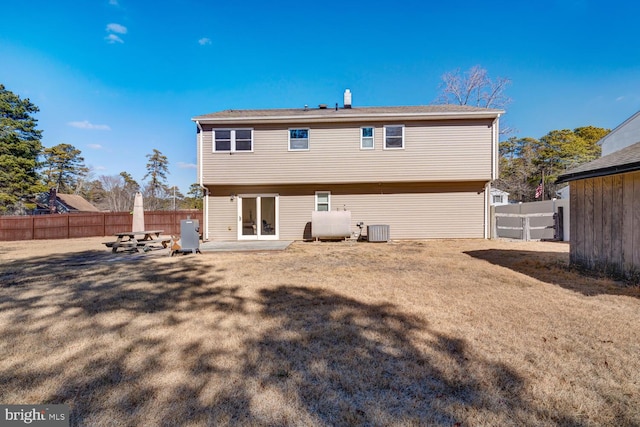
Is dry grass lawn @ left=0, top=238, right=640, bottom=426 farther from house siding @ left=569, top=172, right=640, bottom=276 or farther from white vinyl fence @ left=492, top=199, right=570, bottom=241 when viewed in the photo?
white vinyl fence @ left=492, top=199, right=570, bottom=241

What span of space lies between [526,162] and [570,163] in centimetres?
462

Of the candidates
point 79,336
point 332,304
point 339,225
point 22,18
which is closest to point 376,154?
point 339,225

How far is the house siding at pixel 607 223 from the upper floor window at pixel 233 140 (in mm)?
11047

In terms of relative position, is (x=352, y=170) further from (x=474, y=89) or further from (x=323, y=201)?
(x=474, y=89)

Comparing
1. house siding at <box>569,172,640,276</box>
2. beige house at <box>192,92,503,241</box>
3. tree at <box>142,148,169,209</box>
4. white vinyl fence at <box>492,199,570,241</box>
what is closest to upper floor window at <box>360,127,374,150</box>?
beige house at <box>192,92,503,241</box>

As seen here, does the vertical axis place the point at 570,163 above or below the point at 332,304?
above

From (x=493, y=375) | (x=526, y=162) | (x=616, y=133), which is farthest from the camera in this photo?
(x=526, y=162)

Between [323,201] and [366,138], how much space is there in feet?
11.0

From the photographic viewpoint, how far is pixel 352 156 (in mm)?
12109

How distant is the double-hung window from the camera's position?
12.7 meters

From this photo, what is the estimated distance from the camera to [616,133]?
22.3 feet

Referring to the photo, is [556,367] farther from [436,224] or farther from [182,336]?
[436,224]

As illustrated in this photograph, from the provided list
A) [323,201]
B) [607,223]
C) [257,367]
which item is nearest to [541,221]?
[607,223]

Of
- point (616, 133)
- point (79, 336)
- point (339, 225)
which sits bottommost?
point (79, 336)
